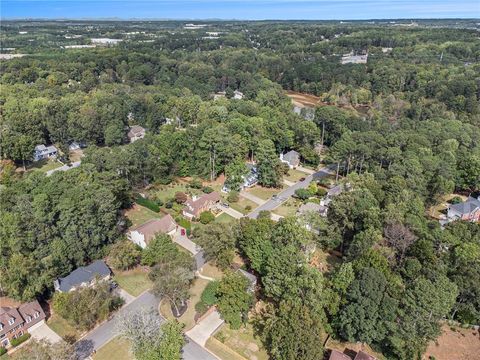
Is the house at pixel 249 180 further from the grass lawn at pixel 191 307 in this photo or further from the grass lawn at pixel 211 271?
the grass lawn at pixel 191 307

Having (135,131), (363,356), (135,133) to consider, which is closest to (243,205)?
(363,356)

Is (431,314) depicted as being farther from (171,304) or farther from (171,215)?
(171,215)

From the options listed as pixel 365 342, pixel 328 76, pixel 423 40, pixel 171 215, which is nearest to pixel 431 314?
pixel 365 342

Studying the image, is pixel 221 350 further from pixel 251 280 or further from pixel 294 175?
pixel 294 175

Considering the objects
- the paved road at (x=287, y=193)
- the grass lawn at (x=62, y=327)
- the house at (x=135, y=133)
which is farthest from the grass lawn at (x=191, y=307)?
the house at (x=135, y=133)

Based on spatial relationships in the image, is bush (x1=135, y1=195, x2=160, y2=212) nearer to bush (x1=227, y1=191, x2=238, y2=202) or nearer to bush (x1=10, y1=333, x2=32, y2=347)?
bush (x1=227, y1=191, x2=238, y2=202)

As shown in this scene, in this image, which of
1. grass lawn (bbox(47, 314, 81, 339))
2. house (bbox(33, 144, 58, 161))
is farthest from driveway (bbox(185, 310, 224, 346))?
house (bbox(33, 144, 58, 161))
